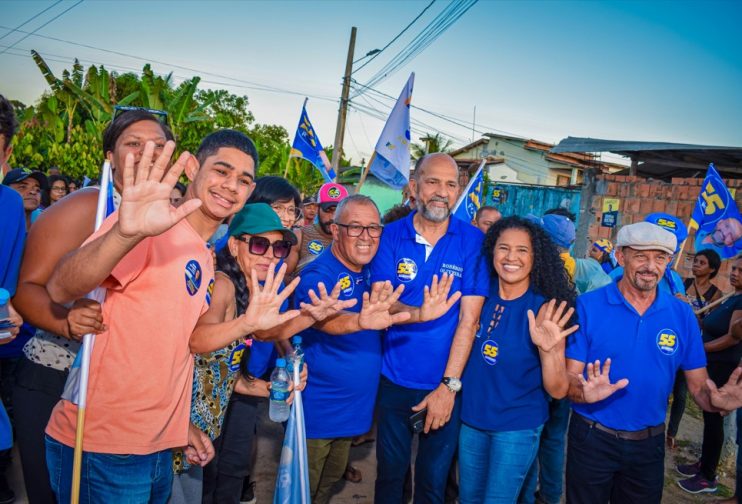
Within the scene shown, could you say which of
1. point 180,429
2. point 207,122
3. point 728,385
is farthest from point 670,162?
point 207,122

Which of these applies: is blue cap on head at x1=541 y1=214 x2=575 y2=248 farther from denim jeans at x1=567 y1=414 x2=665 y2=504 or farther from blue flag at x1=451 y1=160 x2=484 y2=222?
denim jeans at x1=567 y1=414 x2=665 y2=504

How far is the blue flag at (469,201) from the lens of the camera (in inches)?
240

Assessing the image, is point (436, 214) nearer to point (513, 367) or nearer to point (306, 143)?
point (513, 367)

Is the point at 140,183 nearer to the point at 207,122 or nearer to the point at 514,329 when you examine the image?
the point at 514,329

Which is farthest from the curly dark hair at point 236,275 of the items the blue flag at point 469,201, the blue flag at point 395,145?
the blue flag at point 395,145

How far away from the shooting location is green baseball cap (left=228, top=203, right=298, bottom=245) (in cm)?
283

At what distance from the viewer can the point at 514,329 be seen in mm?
2980

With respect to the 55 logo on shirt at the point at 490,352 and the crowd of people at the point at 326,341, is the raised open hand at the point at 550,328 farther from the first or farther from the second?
the 55 logo on shirt at the point at 490,352

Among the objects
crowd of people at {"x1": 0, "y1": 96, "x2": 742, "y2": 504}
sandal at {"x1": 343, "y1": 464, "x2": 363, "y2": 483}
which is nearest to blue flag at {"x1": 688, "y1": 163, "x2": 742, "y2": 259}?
crowd of people at {"x1": 0, "y1": 96, "x2": 742, "y2": 504}

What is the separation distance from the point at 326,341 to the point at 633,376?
6.14ft

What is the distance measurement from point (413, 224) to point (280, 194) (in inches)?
47.7

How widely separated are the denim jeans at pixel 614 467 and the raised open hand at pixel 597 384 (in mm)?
272

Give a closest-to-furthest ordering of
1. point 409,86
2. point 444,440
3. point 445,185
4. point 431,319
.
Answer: point 431,319 → point 444,440 → point 445,185 → point 409,86

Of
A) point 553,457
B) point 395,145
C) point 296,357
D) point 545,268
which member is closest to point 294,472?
point 296,357
